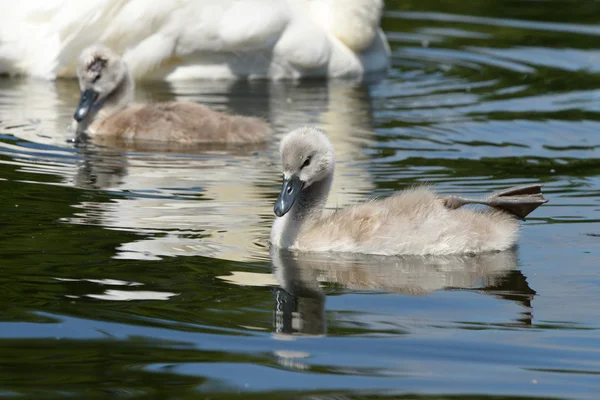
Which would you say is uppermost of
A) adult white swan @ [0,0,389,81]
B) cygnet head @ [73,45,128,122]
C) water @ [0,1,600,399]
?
adult white swan @ [0,0,389,81]

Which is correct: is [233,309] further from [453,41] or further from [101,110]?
[453,41]

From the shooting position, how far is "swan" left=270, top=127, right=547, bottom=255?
661cm

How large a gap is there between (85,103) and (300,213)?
369 centimetres

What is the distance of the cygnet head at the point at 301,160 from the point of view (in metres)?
6.63

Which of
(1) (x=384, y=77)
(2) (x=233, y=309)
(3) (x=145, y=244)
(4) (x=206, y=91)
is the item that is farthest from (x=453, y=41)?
(2) (x=233, y=309)

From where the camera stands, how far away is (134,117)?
9953 millimetres

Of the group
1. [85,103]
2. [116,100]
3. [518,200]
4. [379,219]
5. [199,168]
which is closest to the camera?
[379,219]

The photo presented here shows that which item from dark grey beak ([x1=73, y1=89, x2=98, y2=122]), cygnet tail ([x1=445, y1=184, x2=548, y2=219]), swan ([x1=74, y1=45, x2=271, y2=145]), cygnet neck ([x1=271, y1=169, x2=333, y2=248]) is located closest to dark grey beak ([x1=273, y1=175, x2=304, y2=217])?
cygnet neck ([x1=271, y1=169, x2=333, y2=248])

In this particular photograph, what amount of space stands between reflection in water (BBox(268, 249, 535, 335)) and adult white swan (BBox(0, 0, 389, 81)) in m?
6.06

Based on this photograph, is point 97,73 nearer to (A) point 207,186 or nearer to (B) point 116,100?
(B) point 116,100

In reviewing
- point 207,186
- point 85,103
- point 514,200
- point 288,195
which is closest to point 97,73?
point 85,103

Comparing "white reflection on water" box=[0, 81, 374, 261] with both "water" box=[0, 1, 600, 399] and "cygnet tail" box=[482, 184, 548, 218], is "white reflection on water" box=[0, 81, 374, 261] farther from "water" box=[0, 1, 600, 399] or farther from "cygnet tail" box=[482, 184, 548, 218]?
"cygnet tail" box=[482, 184, 548, 218]

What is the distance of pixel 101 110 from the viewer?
10242 millimetres

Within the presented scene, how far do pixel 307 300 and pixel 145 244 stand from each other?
1152mm
